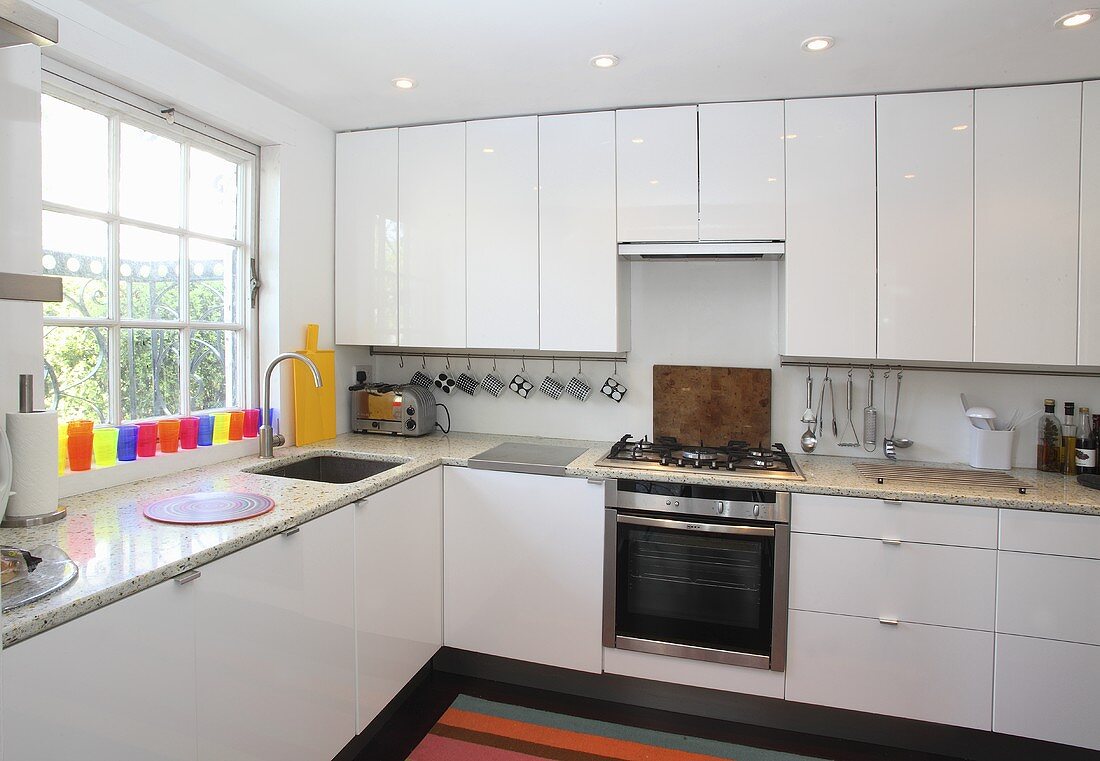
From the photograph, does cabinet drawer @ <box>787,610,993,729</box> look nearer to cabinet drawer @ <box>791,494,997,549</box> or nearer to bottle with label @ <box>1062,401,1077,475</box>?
cabinet drawer @ <box>791,494,997,549</box>

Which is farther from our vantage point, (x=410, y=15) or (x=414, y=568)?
(x=414, y=568)

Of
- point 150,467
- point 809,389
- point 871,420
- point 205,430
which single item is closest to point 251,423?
point 205,430

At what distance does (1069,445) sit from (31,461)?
3387 mm

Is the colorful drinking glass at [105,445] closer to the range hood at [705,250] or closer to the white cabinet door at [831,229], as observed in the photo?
the range hood at [705,250]

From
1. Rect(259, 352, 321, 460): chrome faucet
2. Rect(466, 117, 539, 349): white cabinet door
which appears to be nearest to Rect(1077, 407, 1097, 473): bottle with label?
Rect(466, 117, 539, 349): white cabinet door

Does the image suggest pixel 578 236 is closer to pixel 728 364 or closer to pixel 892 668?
pixel 728 364

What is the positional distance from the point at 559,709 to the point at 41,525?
1790mm

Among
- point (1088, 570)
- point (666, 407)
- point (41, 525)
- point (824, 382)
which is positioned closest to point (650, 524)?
point (666, 407)

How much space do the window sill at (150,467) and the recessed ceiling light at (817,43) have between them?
245 centimetres

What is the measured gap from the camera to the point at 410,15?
190 centimetres

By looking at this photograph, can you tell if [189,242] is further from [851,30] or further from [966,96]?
[966,96]

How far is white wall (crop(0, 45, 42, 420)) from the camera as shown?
1636 mm

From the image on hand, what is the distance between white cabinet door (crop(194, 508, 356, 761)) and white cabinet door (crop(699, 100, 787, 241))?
1.77 metres

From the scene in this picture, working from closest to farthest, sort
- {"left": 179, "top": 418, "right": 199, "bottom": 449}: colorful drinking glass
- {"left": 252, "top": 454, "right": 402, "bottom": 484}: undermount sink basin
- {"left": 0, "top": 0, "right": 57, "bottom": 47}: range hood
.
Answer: {"left": 0, "top": 0, "right": 57, "bottom": 47}: range hood < {"left": 179, "top": 418, "right": 199, "bottom": 449}: colorful drinking glass < {"left": 252, "top": 454, "right": 402, "bottom": 484}: undermount sink basin
